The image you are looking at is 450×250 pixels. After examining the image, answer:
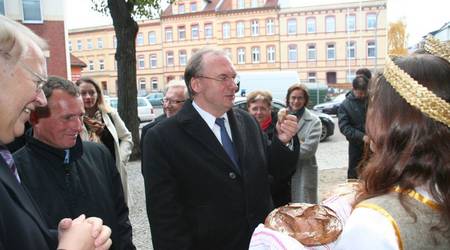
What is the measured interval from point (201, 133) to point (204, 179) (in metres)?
0.29

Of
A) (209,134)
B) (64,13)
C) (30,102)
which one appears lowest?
(209,134)

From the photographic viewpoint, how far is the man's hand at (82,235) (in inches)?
53.9

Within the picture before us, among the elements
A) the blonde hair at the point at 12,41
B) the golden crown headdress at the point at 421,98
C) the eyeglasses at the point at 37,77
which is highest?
the blonde hair at the point at 12,41

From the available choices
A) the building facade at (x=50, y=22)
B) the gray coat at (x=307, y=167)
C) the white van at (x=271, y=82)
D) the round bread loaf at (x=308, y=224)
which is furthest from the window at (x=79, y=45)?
the round bread loaf at (x=308, y=224)

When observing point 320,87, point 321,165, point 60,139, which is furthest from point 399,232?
point 320,87

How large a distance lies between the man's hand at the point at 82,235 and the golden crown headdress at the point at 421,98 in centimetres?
117

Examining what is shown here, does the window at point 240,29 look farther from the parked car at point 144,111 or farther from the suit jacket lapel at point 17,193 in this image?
the suit jacket lapel at point 17,193

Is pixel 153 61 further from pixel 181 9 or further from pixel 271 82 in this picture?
pixel 271 82

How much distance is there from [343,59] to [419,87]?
157 feet

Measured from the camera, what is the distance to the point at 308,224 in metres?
1.35

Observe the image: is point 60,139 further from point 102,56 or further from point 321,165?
point 102,56

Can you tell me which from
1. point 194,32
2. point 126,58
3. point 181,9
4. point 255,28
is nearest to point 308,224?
point 126,58

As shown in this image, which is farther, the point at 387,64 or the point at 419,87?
the point at 387,64

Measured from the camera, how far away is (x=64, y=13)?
21703 millimetres
